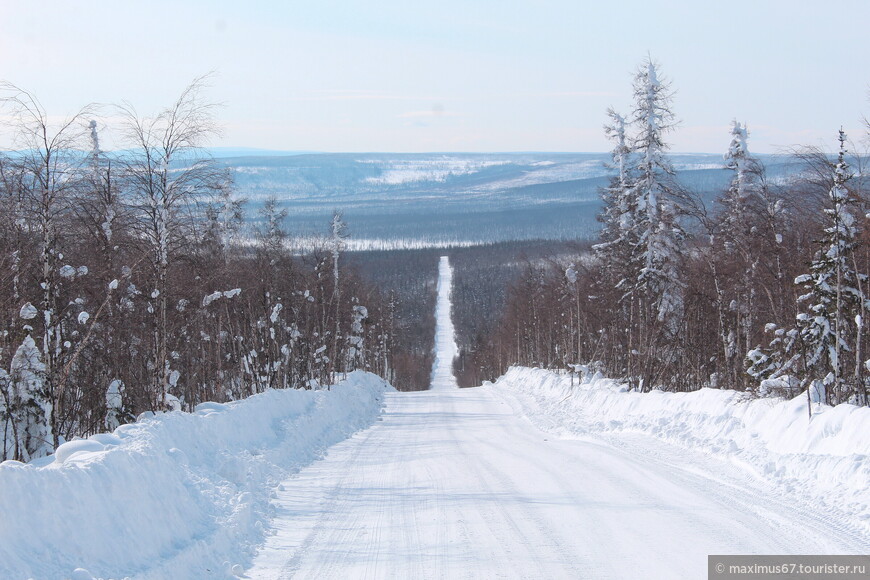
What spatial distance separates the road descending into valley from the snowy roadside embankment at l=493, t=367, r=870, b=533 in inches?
A: 17.6

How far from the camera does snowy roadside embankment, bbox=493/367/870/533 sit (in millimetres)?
8984

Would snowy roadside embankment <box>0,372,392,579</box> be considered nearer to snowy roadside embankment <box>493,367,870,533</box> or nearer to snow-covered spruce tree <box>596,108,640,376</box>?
snowy roadside embankment <box>493,367,870,533</box>

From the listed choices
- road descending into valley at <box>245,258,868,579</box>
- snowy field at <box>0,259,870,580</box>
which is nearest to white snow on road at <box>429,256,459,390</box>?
snowy field at <box>0,259,870,580</box>

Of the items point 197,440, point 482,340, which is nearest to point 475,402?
point 197,440

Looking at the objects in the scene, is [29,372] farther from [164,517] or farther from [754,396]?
[754,396]

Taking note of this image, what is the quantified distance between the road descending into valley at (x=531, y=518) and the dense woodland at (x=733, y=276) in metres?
3.30

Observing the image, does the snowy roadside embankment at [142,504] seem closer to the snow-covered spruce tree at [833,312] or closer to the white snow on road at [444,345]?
the snow-covered spruce tree at [833,312]

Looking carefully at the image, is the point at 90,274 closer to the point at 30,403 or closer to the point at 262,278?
the point at 30,403

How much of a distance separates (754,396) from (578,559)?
27.0 ft

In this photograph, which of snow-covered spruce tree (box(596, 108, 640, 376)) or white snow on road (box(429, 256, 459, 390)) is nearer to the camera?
snow-covered spruce tree (box(596, 108, 640, 376))

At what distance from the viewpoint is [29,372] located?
1270cm

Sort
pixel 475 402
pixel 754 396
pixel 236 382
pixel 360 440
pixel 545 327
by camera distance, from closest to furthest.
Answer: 1. pixel 754 396
2. pixel 360 440
3. pixel 475 402
4. pixel 236 382
5. pixel 545 327

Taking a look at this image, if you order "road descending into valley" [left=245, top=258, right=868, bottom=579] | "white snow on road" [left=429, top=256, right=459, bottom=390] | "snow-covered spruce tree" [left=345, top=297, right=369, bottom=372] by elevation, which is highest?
"road descending into valley" [left=245, top=258, right=868, bottom=579]

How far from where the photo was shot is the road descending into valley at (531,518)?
706cm
